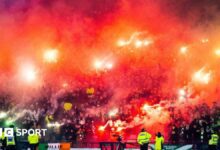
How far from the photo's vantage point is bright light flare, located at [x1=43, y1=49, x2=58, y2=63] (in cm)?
3396

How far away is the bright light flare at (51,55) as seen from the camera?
111ft

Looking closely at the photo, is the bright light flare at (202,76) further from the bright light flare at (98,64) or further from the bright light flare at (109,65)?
the bright light flare at (98,64)

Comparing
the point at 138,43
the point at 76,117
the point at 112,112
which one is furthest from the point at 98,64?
the point at 76,117

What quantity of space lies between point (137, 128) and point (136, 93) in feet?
10.9

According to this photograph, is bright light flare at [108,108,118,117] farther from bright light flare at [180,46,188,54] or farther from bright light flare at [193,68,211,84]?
bright light flare at [180,46,188,54]

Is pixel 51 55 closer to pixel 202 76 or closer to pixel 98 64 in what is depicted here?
pixel 98 64

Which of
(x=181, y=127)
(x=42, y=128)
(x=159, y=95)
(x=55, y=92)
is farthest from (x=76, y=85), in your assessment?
(x=181, y=127)

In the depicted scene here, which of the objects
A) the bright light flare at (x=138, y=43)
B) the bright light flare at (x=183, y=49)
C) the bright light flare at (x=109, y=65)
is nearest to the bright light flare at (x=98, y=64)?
the bright light flare at (x=109, y=65)

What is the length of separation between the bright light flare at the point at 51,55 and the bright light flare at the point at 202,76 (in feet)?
40.1

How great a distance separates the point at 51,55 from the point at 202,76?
43.0 ft

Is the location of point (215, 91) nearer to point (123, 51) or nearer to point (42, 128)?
point (123, 51)

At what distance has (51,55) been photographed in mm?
34344

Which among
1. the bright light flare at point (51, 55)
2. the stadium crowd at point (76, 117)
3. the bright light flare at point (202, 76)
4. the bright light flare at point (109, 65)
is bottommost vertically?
the stadium crowd at point (76, 117)

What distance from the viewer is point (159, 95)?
36.4 metres
